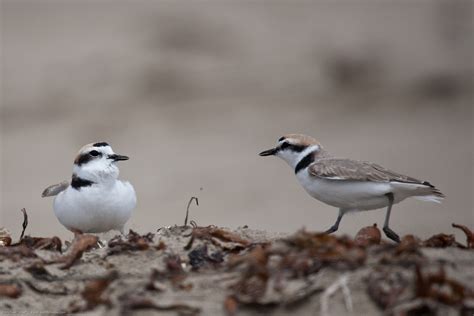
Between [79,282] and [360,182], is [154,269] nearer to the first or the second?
[79,282]

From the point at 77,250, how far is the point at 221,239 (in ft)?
3.14

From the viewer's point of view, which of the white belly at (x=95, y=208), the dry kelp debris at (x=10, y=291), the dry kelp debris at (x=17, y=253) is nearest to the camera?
the dry kelp debris at (x=10, y=291)

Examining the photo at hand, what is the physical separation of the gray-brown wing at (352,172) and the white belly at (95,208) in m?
1.54

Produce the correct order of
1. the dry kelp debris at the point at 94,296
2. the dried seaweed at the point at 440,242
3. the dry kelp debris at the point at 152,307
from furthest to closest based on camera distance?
1. the dried seaweed at the point at 440,242
2. the dry kelp debris at the point at 94,296
3. the dry kelp debris at the point at 152,307

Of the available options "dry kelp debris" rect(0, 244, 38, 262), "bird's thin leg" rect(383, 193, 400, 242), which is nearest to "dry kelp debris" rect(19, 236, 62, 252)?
"dry kelp debris" rect(0, 244, 38, 262)

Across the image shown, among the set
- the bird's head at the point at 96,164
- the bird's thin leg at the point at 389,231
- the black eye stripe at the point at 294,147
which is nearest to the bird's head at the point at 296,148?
the black eye stripe at the point at 294,147

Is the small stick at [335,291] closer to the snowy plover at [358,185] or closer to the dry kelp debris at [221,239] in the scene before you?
the dry kelp debris at [221,239]

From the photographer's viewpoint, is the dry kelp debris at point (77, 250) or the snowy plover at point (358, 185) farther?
the snowy plover at point (358, 185)

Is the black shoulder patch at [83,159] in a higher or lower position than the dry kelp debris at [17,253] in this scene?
higher

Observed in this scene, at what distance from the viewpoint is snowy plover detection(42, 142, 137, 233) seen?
8062mm

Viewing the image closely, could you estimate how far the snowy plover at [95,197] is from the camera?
8.06 metres

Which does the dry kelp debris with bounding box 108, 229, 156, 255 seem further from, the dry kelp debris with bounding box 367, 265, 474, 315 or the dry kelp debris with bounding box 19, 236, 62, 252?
the dry kelp debris with bounding box 367, 265, 474, 315

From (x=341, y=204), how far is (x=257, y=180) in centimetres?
940

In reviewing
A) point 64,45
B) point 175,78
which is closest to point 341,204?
point 175,78
